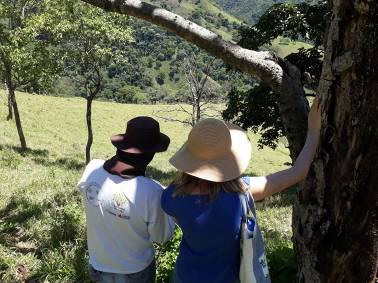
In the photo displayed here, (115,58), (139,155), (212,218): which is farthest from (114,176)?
(115,58)

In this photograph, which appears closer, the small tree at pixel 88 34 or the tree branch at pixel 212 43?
the tree branch at pixel 212 43

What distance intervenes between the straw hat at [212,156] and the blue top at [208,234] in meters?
0.13

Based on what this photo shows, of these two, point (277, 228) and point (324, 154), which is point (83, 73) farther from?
point (324, 154)

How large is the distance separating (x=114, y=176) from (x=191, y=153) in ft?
1.96

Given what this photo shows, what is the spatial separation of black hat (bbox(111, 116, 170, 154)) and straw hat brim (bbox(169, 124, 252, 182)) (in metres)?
0.31

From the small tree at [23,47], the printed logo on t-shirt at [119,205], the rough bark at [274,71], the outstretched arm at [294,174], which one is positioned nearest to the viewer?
the outstretched arm at [294,174]

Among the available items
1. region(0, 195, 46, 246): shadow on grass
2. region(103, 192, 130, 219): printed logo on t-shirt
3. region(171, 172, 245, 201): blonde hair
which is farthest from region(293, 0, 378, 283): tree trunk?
region(0, 195, 46, 246): shadow on grass

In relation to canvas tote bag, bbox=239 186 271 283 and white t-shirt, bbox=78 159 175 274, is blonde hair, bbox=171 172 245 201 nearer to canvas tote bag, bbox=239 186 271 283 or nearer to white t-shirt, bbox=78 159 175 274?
canvas tote bag, bbox=239 186 271 283

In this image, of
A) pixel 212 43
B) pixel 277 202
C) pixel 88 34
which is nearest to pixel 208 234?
pixel 212 43

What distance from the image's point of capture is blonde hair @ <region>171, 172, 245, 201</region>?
2652 millimetres

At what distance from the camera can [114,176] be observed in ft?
10.1

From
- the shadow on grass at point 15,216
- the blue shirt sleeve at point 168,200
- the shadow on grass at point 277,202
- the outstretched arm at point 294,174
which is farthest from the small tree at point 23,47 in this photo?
the blue shirt sleeve at point 168,200

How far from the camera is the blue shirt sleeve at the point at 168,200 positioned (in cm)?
274

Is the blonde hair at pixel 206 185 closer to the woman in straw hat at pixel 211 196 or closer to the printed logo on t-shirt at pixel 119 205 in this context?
the woman in straw hat at pixel 211 196
